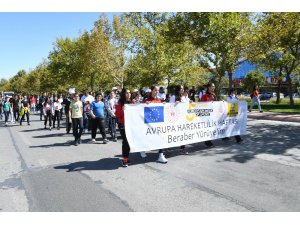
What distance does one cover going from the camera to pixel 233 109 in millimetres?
9570

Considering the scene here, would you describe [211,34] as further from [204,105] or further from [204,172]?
[204,172]

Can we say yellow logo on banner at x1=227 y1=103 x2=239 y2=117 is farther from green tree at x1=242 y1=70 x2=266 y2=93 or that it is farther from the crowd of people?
green tree at x1=242 y1=70 x2=266 y2=93

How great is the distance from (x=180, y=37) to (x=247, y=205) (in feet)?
60.1

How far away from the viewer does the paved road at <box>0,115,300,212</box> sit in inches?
179

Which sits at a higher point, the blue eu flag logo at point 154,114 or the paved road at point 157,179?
the blue eu flag logo at point 154,114

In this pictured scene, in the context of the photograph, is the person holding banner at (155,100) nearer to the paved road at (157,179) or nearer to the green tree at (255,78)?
the paved road at (157,179)

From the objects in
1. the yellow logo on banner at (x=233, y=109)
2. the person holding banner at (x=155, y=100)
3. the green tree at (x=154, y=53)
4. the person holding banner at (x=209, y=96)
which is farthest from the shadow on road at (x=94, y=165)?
the green tree at (x=154, y=53)

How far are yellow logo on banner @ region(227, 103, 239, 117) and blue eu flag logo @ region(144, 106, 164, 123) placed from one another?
2.92 meters

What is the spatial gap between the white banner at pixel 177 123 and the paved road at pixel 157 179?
17.8 inches

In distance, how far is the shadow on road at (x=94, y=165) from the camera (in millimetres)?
6846

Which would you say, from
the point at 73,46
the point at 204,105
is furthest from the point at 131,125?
the point at 73,46

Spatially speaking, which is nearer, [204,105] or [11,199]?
[11,199]
